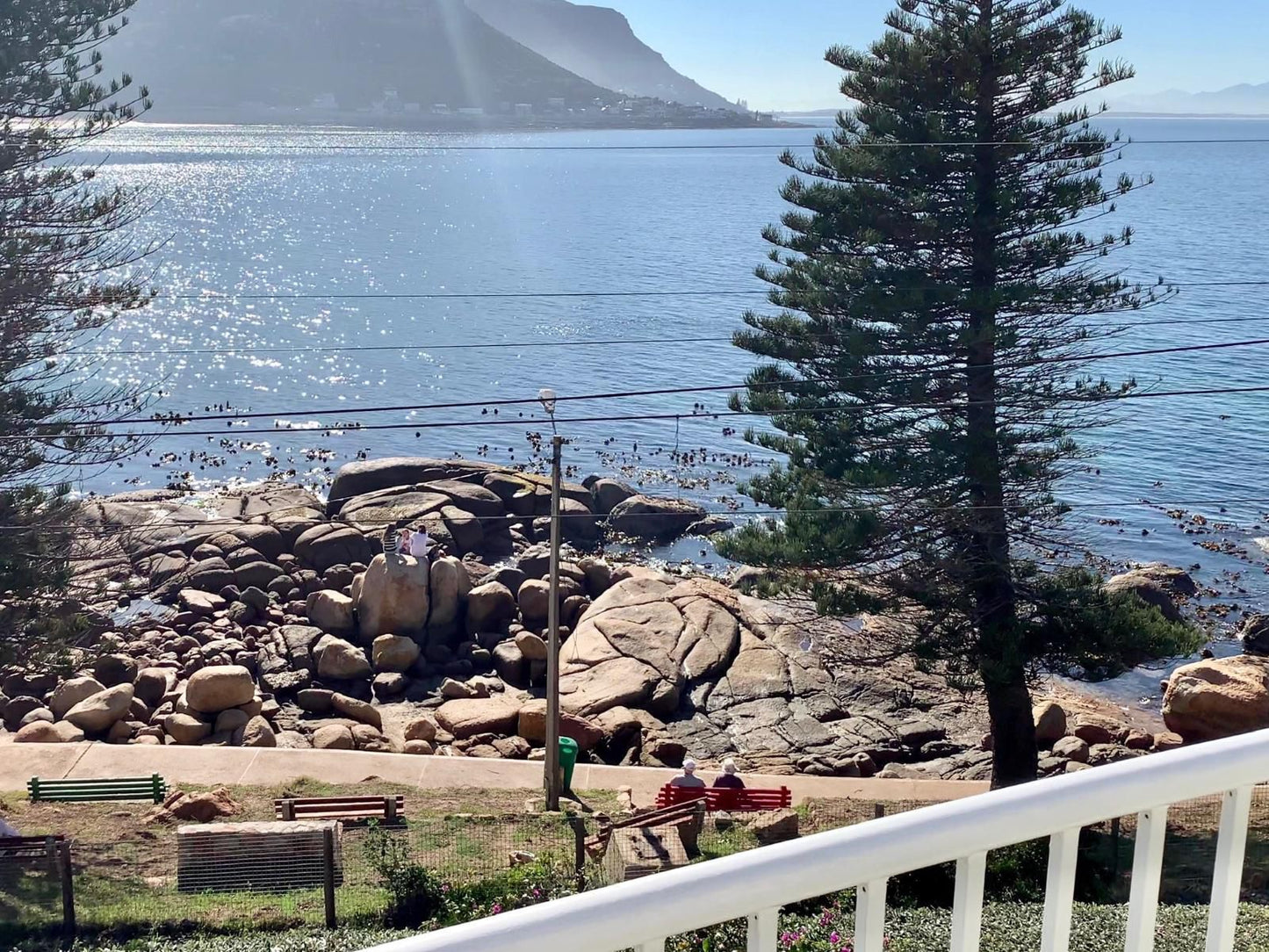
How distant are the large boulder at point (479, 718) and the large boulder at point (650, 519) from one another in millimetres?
13966

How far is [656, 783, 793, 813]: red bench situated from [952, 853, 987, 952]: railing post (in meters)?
14.4

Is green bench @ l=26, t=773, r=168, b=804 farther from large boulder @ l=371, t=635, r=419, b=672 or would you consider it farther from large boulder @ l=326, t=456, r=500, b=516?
large boulder @ l=326, t=456, r=500, b=516

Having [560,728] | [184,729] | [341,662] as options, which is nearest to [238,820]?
[184,729]

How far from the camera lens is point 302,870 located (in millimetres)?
12156

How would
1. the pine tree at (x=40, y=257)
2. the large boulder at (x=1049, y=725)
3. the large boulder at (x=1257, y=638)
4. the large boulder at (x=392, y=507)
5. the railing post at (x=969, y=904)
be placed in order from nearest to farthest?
1. the railing post at (x=969, y=904)
2. the pine tree at (x=40, y=257)
3. the large boulder at (x=1049, y=725)
4. the large boulder at (x=1257, y=638)
5. the large boulder at (x=392, y=507)

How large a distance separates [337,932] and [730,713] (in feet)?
43.4

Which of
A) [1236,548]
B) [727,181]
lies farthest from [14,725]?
[727,181]

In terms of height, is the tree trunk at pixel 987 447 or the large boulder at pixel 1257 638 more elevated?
the tree trunk at pixel 987 447

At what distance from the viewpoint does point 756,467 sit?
133 ft

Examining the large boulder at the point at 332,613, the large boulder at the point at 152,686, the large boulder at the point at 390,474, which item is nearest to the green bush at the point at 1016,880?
the large boulder at the point at 152,686

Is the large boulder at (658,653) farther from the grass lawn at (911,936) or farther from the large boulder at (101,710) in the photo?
the grass lawn at (911,936)

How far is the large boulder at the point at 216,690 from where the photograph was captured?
2112 cm

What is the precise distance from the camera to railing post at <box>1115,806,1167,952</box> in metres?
1.80

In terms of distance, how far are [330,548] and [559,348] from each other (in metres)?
28.1
